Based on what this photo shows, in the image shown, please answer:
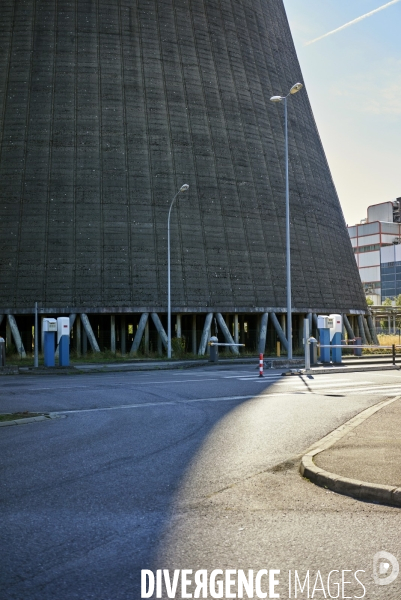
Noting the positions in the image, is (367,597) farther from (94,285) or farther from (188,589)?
(94,285)

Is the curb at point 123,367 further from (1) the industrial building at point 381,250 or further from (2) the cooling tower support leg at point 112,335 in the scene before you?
(1) the industrial building at point 381,250

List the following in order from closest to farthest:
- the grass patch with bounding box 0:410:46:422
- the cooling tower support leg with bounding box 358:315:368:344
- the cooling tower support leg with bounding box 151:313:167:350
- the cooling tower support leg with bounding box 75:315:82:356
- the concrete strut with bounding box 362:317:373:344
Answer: the grass patch with bounding box 0:410:46:422, the cooling tower support leg with bounding box 75:315:82:356, the cooling tower support leg with bounding box 151:313:167:350, the cooling tower support leg with bounding box 358:315:368:344, the concrete strut with bounding box 362:317:373:344

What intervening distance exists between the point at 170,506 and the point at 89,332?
25.2m

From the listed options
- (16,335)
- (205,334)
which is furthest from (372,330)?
(16,335)

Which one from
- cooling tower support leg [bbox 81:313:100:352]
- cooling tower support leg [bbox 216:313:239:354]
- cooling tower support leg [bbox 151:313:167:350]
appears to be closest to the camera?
cooling tower support leg [bbox 81:313:100:352]

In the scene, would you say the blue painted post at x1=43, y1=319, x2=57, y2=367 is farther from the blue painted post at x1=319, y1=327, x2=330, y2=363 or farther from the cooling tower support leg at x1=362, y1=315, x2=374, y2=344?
the cooling tower support leg at x1=362, y1=315, x2=374, y2=344

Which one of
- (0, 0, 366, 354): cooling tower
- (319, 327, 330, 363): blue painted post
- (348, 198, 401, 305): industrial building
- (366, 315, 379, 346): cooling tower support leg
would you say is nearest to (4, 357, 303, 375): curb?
(319, 327, 330, 363): blue painted post

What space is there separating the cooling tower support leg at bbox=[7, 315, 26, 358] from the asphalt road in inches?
714

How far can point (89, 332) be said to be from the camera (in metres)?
30.8

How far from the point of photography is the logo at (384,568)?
4211mm

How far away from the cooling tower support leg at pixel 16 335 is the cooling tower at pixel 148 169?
1.37ft

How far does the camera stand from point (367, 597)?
13.0 ft

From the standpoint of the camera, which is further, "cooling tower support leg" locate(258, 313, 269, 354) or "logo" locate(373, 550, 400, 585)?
"cooling tower support leg" locate(258, 313, 269, 354)

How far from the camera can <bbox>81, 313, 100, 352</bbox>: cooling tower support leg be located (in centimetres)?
3067
